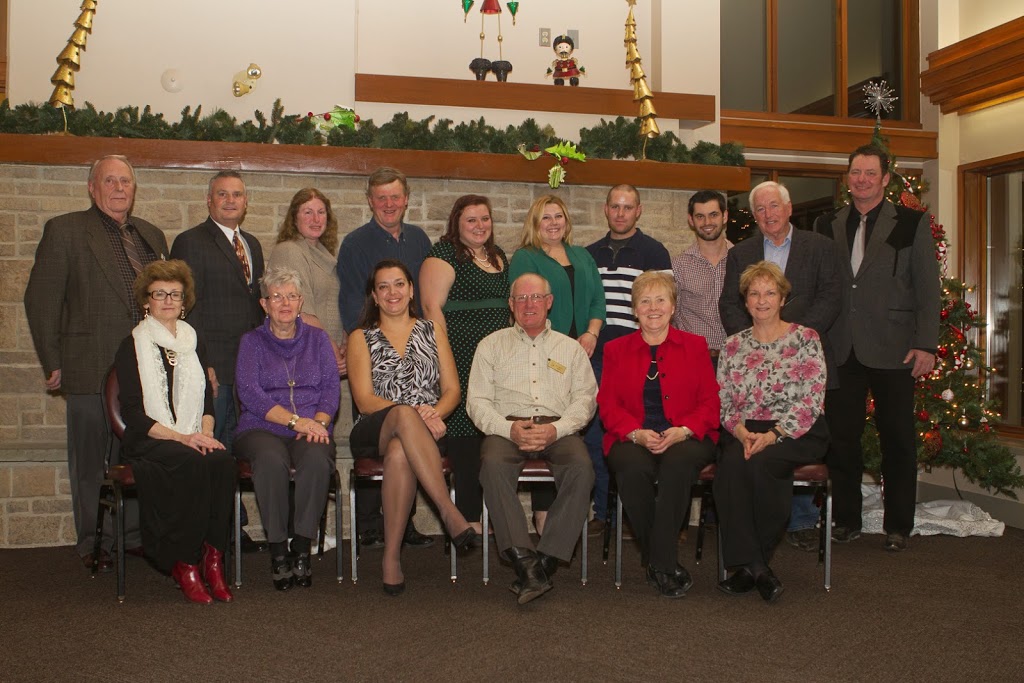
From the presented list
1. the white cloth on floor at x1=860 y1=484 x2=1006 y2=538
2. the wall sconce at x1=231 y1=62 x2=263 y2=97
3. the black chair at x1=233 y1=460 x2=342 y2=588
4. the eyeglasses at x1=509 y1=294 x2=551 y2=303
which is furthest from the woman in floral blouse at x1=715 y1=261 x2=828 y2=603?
the wall sconce at x1=231 y1=62 x2=263 y2=97

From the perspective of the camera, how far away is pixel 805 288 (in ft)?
14.4

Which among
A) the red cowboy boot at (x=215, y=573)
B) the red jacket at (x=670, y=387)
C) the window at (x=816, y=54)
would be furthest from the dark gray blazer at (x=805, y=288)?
the window at (x=816, y=54)

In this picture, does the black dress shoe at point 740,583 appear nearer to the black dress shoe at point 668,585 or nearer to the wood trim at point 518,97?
the black dress shoe at point 668,585

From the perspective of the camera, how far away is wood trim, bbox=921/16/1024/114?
648 cm

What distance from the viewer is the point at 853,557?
4.34m

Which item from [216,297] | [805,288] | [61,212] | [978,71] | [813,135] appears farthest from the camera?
[813,135]

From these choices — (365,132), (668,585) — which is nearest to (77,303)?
(365,132)

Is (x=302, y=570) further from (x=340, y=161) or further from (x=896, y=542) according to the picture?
(x=896, y=542)

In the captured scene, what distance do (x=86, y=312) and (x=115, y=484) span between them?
2.80 ft

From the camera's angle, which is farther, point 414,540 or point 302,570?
point 414,540

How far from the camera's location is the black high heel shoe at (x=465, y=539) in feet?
12.0

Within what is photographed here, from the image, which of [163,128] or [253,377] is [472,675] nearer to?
[253,377]

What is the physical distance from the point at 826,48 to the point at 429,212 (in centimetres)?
502

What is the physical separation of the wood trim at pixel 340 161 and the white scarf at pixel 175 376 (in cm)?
143
